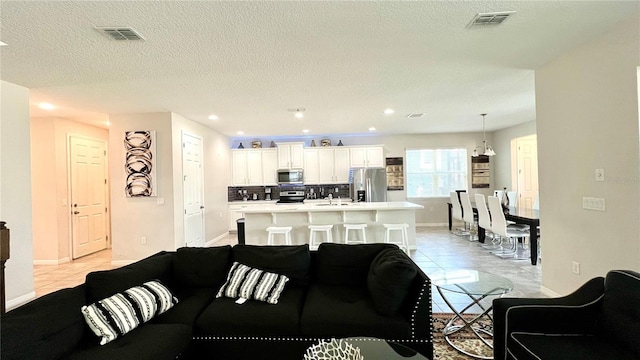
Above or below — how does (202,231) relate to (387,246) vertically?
below

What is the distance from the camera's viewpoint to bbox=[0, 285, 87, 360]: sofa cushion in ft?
4.94

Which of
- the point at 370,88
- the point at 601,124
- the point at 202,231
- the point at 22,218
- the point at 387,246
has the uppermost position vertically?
the point at 370,88

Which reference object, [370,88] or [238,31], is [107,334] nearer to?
[238,31]

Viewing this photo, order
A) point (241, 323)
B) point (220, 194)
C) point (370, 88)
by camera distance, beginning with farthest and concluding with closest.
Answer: point (220, 194), point (370, 88), point (241, 323)

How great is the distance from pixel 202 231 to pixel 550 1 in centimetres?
622

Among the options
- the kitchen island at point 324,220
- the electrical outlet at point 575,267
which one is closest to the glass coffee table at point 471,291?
the electrical outlet at point 575,267

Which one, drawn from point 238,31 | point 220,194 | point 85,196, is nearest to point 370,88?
point 238,31

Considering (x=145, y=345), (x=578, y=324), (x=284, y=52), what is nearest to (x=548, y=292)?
(x=578, y=324)

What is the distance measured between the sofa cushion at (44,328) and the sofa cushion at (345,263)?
65.9 inches

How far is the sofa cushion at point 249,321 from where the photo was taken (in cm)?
204

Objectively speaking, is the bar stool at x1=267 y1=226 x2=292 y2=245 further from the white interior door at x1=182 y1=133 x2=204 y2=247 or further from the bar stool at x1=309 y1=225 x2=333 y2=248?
the white interior door at x1=182 y1=133 x2=204 y2=247

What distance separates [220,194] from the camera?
24.5 feet

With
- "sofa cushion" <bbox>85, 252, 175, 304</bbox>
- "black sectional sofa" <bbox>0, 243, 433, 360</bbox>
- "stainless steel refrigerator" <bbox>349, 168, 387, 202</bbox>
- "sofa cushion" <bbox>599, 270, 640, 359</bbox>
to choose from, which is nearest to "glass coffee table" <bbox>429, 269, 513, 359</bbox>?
"black sectional sofa" <bbox>0, 243, 433, 360</bbox>

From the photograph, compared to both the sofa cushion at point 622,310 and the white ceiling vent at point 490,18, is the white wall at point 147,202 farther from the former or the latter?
the sofa cushion at point 622,310
